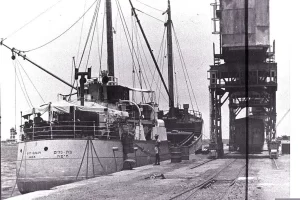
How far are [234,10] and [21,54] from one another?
39.4 ft

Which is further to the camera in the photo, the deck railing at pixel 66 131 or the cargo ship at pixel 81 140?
the deck railing at pixel 66 131

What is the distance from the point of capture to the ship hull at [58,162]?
2086cm

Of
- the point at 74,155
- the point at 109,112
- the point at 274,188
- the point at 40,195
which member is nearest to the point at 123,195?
the point at 40,195

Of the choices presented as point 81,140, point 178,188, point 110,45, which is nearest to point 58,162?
point 81,140

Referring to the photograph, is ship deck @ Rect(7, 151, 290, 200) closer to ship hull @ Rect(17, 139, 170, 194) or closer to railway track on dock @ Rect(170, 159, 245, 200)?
railway track on dock @ Rect(170, 159, 245, 200)

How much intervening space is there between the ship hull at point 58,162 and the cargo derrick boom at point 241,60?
25.8 ft

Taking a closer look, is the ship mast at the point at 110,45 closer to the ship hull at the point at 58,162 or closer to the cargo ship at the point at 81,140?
the cargo ship at the point at 81,140

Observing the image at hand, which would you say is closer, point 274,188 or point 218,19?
point 274,188

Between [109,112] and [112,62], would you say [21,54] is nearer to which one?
→ [109,112]

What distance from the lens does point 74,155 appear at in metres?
21.1

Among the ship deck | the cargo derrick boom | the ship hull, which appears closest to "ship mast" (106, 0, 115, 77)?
the cargo derrick boom

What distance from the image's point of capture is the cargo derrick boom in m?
23.7

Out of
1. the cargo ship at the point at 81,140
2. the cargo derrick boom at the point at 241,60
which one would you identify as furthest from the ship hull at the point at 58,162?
the cargo derrick boom at the point at 241,60

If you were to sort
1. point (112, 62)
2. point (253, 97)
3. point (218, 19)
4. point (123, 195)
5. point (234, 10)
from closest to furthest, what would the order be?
point (123, 195), point (234, 10), point (218, 19), point (112, 62), point (253, 97)
